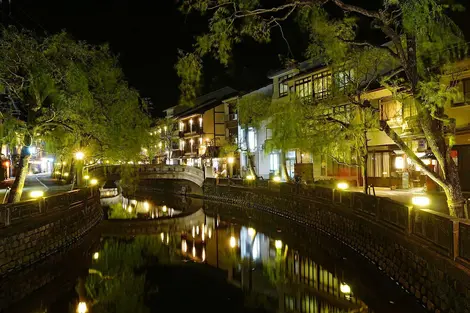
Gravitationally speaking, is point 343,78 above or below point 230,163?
above

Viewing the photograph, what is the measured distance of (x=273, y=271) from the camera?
16.6 metres

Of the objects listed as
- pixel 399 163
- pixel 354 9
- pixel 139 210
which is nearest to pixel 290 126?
pixel 354 9

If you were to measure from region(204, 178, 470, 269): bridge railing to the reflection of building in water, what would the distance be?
8.39 ft

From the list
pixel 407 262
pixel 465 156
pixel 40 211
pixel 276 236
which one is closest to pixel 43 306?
pixel 40 211

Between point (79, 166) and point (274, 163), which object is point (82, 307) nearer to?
point (79, 166)

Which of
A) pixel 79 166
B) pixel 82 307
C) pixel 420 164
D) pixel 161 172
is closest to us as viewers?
pixel 420 164

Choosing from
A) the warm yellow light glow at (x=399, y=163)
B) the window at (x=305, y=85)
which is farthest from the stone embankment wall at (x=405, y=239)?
the window at (x=305, y=85)

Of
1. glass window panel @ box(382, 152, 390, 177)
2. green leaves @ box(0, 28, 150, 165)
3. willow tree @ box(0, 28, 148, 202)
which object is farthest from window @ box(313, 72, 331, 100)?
willow tree @ box(0, 28, 148, 202)

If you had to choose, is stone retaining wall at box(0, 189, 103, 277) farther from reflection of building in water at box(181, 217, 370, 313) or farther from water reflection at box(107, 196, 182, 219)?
water reflection at box(107, 196, 182, 219)

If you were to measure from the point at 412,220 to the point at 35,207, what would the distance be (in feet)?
44.4

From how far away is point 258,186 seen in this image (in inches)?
1309

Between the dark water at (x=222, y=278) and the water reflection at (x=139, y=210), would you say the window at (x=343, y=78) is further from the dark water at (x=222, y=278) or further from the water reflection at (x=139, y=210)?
the water reflection at (x=139, y=210)

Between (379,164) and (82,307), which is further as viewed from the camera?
(379,164)

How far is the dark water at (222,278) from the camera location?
12.6 metres
